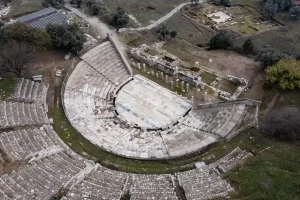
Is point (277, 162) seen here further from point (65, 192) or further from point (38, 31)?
point (38, 31)

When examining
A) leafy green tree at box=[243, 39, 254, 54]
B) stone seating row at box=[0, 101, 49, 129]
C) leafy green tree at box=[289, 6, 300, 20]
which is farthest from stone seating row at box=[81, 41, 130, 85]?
leafy green tree at box=[289, 6, 300, 20]

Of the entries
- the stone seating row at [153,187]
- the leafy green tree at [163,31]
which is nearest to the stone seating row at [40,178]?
the stone seating row at [153,187]

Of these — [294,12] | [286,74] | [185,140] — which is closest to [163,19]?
[294,12]

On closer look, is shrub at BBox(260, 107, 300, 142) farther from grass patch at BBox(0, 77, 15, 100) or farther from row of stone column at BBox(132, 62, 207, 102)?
grass patch at BBox(0, 77, 15, 100)

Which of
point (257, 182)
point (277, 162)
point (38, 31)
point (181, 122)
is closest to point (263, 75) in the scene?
point (181, 122)

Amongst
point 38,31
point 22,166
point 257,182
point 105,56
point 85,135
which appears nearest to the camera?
point 257,182
